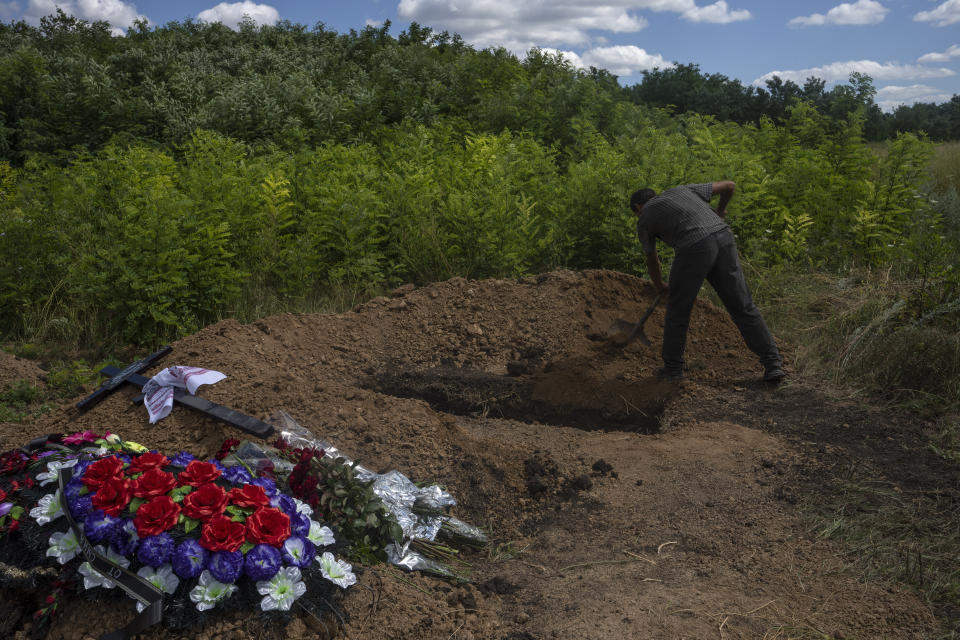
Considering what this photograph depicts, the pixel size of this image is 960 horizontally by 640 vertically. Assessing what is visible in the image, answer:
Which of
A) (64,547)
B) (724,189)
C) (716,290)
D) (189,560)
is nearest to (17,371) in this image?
(64,547)

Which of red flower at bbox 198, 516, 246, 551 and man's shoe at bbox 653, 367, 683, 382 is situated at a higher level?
red flower at bbox 198, 516, 246, 551

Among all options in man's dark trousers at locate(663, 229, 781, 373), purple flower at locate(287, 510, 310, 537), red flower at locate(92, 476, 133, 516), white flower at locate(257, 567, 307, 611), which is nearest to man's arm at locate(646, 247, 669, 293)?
man's dark trousers at locate(663, 229, 781, 373)

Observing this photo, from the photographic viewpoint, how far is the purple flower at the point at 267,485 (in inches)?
112

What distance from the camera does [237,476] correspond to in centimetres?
292

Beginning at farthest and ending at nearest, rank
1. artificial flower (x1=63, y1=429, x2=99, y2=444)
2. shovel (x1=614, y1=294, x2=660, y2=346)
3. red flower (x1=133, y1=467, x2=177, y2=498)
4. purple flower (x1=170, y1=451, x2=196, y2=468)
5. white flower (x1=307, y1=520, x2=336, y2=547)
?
shovel (x1=614, y1=294, x2=660, y2=346) < artificial flower (x1=63, y1=429, x2=99, y2=444) < purple flower (x1=170, y1=451, x2=196, y2=468) < white flower (x1=307, y1=520, x2=336, y2=547) < red flower (x1=133, y1=467, x2=177, y2=498)

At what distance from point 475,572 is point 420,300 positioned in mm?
3678

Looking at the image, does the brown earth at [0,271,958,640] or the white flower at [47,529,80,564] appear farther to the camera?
the brown earth at [0,271,958,640]

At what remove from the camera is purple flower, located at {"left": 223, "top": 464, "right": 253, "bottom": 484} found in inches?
114

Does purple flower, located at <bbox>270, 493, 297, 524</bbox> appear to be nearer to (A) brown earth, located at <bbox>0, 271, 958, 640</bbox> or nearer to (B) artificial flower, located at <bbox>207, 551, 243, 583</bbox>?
(B) artificial flower, located at <bbox>207, 551, 243, 583</bbox>

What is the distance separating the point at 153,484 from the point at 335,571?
751 mm

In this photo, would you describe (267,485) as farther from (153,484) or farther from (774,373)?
(774,373)

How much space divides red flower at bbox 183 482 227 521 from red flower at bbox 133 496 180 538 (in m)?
0.05

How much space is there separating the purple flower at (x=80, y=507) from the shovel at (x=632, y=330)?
4623 millimetres

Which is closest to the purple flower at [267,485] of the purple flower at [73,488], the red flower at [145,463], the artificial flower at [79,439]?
the red flower at [145,463]
